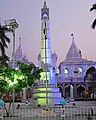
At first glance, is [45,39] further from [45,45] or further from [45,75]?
[45,75]

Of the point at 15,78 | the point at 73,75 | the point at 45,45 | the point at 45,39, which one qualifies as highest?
the point at 45,39

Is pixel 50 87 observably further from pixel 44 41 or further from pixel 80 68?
pixel 80 68

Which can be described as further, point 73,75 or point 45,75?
point 73,75

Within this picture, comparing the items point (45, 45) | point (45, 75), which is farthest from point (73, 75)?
point (45, 75)

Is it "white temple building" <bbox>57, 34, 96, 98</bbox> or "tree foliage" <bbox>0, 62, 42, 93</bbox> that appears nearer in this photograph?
"tree foliage" <bbox>0, 62, 42, 93</bbox>

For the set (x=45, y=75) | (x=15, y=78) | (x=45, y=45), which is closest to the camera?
(x=15, y=78)

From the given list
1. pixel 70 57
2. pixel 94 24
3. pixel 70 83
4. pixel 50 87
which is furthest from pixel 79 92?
pixel 94 24

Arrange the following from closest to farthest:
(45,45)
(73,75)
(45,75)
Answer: (45,75) < (45,45) < (73,75)

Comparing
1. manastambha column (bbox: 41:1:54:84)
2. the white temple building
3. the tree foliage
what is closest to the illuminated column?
manastambha column (bbox: 41:1:54:84)

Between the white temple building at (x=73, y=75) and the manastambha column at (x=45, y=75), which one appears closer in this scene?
the manastambha column at (x=45, y=75)

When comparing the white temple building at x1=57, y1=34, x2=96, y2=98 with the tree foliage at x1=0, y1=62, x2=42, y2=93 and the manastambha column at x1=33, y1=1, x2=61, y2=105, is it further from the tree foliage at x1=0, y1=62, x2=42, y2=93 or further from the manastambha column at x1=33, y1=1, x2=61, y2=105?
the tree foliage at x1=0, y1=62, x2=42, y2=93

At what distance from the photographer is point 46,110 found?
24609 millimetres

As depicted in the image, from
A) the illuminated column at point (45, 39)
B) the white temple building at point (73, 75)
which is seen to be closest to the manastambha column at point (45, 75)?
the illuminated column at point (45, 39)

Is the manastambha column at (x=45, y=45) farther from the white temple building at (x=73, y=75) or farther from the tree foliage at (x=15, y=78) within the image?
the white temple building at (x=73, y=75)
